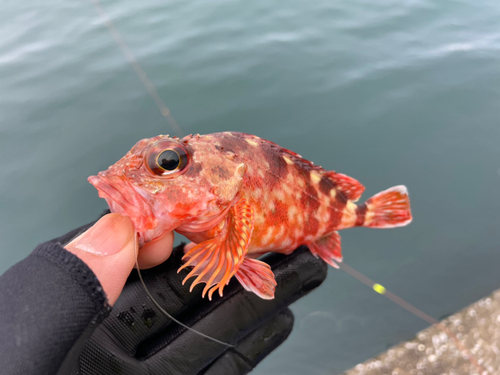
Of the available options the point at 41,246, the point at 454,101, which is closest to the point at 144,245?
the point at 41,246

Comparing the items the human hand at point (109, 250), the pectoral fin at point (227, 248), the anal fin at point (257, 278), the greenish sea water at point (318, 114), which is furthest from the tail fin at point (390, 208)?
the human hand at point (109, 250)

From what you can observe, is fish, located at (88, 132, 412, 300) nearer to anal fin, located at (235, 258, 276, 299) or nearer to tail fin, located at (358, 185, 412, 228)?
anal fin, located at (235, 258, 276, 299)

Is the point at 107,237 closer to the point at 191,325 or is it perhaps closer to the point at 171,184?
the point at 171,184

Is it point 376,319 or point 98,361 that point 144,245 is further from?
point 376,319

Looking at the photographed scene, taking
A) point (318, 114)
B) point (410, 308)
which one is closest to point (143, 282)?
point (410, 308)

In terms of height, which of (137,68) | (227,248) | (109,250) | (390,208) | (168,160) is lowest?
(390,208)
